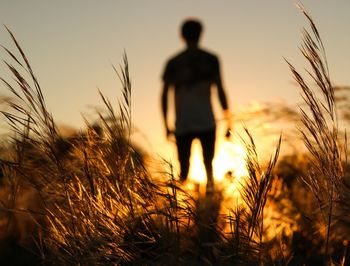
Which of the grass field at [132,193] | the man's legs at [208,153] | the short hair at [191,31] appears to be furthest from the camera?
the short hair at [191,31]

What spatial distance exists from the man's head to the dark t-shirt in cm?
14

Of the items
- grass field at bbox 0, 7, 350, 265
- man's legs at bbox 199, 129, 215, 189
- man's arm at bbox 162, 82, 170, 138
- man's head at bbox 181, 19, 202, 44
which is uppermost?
man's head at bbox 181, 19, 202, 44

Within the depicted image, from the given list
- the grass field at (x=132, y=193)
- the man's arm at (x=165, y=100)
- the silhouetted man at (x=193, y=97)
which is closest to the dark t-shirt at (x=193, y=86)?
the silhouetted man at (x=193, y=97)

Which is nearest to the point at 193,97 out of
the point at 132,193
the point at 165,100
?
the point at 165,100

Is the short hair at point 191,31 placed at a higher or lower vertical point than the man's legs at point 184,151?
higher

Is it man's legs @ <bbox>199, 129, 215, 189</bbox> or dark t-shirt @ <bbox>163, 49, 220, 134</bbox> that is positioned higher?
dark t-shirt @ <bbox>163, 49, 220, 134</bbox>

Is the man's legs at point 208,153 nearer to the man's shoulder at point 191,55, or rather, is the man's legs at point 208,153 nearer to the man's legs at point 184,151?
the man's legs at point 184,151

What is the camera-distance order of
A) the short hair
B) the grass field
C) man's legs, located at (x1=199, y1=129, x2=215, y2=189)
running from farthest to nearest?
the short hair → man's legs, located at (x1=199, y1=129, x2=215, y2=189) → the grass field

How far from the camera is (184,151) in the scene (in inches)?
219

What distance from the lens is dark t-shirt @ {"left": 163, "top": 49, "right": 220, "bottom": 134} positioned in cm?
557

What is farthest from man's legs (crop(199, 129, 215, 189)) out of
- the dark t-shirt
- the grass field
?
the grass field

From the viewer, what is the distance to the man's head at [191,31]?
576cm

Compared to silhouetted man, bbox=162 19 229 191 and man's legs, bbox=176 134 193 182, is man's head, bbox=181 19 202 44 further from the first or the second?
man's legs, bbox=176 134 193 182

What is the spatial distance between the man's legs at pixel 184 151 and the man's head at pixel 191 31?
85 centimetres
